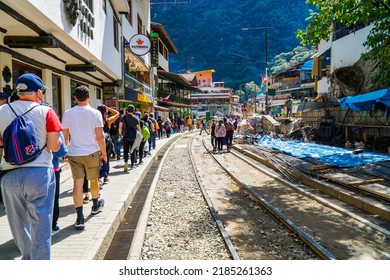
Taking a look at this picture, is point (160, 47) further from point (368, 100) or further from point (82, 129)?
point (82, 129)

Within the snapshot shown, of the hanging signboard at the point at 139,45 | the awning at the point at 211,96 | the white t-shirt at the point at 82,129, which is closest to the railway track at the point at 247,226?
the white t-shirt at the point at 82,129

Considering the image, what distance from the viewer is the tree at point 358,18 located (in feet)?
28.4

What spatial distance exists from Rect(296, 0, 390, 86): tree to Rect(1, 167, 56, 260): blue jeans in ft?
28.9

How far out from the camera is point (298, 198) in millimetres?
7930

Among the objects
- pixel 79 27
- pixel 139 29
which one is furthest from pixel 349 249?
pixel 139 29

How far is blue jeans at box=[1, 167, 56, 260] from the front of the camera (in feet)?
9.57

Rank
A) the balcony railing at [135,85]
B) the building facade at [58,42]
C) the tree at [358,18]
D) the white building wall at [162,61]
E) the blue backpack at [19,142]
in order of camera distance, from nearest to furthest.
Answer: the blue backpack at [19,142]
the building facade at [58,42]
the tree at [358,18]
the balcony railing at [135,85]
the white building wall at [162,61]

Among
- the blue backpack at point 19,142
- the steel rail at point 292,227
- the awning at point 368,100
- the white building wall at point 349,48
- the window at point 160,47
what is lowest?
the steel rail at point 292,227

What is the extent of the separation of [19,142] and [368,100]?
531 inches

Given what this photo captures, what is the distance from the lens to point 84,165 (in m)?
4.69

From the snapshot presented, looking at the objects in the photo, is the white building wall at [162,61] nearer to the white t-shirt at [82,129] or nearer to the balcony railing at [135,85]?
the balcony railing at [135,85]

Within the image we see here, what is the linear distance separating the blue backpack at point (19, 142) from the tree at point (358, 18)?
343 inches
